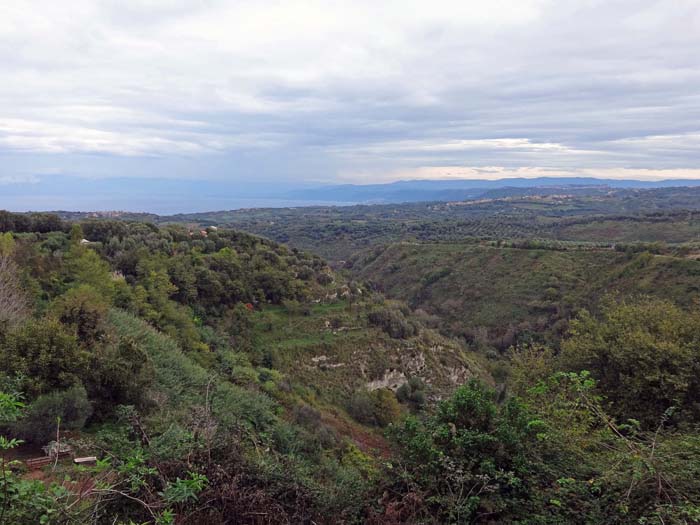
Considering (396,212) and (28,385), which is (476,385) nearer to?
(28,385)

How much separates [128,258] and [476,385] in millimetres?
20557

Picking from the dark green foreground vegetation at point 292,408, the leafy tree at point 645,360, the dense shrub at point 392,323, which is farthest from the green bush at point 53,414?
the dense shrub at point 392,323

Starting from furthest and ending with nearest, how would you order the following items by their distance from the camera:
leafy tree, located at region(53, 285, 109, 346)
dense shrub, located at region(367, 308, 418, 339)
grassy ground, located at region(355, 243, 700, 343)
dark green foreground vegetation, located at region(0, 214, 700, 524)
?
grassy ground, located at region(355, 243, 700, 343), dense shrub, located at region(367, 308, 418, 339), leafy tree, located at region(53, 285, 109, 346), dark green foreground vegetation, located at region(0, 214, 700, 524)

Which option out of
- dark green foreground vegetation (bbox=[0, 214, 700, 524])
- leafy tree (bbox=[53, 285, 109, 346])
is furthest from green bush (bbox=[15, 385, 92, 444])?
leafy tree (bbox=[53, 285, 109, 346])

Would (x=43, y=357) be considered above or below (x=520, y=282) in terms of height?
above

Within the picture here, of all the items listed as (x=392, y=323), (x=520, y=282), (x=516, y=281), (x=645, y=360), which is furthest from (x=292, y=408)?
(x=516, y=281)

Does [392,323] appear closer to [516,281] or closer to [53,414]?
[53,414]

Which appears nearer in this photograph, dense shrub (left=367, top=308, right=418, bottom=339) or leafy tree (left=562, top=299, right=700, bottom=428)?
leafy tree (left=562, top=299, right=700, bottom=428)

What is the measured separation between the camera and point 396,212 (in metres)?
155

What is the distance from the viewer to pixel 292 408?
15.0 metres

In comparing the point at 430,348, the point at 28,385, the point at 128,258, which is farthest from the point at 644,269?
the point at 28,385

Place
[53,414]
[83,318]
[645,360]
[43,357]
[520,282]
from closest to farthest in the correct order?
[53,414] → [43,357] → [645,360] → [83,318] → [520,282]

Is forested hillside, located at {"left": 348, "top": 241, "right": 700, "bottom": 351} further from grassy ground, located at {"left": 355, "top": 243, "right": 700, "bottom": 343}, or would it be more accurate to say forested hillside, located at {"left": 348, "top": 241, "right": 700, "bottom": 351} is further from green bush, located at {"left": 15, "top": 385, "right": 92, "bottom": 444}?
green bush, located at {"left": 15, "top": 385, "right": 92, "bottom": 444}

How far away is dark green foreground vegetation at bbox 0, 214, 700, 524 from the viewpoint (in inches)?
186
